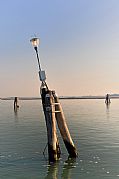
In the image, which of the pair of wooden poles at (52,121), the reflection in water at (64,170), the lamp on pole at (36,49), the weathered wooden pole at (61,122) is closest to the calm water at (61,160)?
the reflection in water at (64,170)

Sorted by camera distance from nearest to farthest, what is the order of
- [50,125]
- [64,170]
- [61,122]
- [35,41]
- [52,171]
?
[52,171] → [64,170] → [50,125] → [61,122] → [35,41]

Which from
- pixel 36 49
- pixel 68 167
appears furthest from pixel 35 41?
pixel 68 167

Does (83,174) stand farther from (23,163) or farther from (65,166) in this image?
(23,163)

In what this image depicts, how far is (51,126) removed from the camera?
16203mm

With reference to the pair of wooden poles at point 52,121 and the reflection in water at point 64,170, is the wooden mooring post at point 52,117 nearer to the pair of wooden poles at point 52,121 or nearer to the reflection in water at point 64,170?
the pair of wooden poles at point 52,121

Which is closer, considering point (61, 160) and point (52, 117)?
point (52, 117)

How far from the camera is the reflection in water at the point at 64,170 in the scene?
14.0 meters

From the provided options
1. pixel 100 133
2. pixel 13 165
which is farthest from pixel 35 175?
pixel 100 133

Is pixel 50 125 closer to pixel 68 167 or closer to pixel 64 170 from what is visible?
pixel 68 167

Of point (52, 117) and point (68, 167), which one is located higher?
point (52, 117)

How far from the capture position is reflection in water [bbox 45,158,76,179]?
45.9 feet

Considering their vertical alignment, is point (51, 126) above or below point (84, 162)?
above

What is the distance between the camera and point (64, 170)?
15.0 m

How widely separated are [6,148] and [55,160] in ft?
15.8
